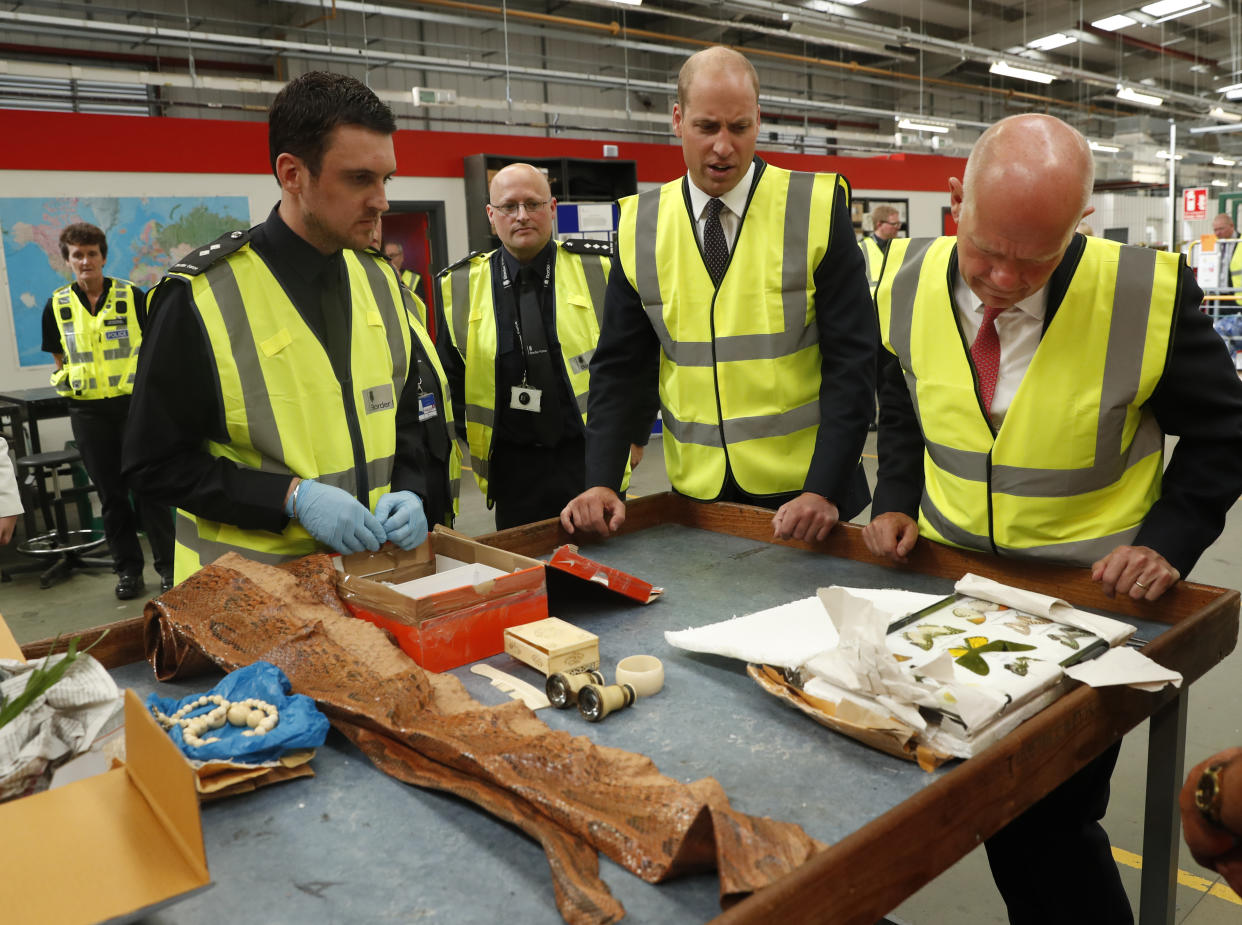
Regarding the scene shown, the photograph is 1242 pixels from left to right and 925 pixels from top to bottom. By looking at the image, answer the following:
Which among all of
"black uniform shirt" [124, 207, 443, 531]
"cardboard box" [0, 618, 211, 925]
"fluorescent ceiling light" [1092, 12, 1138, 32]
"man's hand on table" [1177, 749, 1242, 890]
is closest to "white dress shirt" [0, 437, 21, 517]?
"black uniform shirt" [124, 207, 443, 531]

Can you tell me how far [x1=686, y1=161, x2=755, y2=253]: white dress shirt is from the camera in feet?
7.16

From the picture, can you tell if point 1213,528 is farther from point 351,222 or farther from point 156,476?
point 156,476

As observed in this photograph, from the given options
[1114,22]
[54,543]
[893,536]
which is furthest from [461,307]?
[1114,22]

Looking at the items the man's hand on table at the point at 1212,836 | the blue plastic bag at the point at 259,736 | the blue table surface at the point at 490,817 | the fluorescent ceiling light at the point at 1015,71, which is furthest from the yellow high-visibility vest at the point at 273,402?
the fluorescent ceiling light at the point at 1015,71

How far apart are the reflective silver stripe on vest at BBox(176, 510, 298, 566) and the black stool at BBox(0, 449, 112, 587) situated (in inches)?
160

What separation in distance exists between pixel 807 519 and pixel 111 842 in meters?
1.28

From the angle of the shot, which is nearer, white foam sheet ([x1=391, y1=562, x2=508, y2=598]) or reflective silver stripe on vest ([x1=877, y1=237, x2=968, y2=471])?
white foam sheet ([x1=391, y1=562, x2=508, y2=598])

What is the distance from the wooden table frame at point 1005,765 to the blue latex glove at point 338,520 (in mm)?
267

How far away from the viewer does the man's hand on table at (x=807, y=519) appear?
1812 millimetres

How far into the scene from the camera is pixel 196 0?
9.88 m

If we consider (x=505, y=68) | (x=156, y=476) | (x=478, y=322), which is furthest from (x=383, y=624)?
(x=505, y=68)

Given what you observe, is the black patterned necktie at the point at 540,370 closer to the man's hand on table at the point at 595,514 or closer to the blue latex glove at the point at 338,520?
the man's hand on table at the point at 595,514

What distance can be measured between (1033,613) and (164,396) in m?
1.45

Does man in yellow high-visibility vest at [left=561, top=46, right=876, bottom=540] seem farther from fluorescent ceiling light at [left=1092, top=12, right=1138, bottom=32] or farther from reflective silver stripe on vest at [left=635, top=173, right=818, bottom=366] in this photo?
fluorescent ceiling light at [left=1092, top=12, right=1138, bottom=32]
